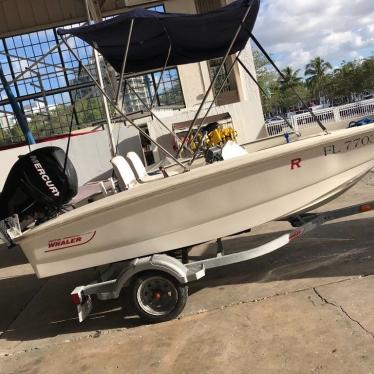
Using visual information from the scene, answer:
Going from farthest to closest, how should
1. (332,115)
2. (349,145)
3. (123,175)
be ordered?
(332,115) < (123,175) < (349,145)

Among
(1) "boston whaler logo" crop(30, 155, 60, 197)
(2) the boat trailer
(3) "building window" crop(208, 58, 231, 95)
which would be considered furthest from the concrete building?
(2) the boat trailer

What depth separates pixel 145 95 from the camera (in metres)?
16.8

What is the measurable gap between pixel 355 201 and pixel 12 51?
934 inches

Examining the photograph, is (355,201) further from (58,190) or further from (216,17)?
(58,190)

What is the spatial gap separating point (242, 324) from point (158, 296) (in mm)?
902

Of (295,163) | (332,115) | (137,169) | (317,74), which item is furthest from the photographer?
(317,74)

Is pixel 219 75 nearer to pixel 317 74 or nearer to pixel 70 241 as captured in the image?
pixel 70 241

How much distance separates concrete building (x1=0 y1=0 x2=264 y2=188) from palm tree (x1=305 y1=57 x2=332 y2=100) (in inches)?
2448

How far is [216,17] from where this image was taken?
5.49 meters

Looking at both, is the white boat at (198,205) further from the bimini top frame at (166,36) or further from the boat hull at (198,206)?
the bimini top frame at (166,36)

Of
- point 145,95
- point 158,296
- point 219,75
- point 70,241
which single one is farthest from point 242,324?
→ point 145,95

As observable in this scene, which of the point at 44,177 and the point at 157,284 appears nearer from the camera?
the point at 157,284

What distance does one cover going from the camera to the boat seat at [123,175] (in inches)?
210

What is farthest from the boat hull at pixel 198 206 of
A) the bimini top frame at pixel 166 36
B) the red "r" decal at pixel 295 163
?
the bimini top frame at pixel 166 36
